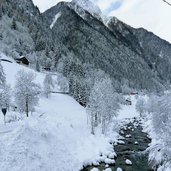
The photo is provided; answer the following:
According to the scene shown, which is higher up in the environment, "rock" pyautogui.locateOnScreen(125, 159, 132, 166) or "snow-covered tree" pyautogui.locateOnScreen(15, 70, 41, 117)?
"snow-covered tree" pyautogui.locateOnScreen(15, 70, 41, 117)

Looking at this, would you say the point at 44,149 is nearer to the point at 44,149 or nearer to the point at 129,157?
the point at 44,149

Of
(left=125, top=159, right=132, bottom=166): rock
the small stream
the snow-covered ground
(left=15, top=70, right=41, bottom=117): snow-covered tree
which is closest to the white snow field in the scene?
the snow-covered ground

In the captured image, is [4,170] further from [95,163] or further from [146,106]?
[146,106]

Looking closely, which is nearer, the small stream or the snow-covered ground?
the snow-covered ground

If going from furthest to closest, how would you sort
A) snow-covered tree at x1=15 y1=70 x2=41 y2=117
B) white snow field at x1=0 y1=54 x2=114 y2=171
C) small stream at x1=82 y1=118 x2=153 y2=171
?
snow-covered tree at x1=15 y1=70 x2=41 y2=117, small stream at x1=82 y1=118 x2=153 y2=171, white snow field at x1=0 y1=54 x2=114 y2=171

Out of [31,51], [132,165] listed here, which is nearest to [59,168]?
[132,165]

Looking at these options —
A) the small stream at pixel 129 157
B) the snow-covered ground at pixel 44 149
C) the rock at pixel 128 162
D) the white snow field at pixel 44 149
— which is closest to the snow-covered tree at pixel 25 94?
the white snow field at pixel 44 149

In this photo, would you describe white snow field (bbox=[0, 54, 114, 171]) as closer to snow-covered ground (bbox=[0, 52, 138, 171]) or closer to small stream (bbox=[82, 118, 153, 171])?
snow-covered ground (bbox=[0, 52, 138, 171])

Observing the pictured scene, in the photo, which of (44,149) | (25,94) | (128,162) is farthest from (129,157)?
(25,94)

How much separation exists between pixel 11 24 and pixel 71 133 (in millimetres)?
162477

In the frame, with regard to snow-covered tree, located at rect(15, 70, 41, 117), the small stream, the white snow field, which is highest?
snow-covered tree, located at rect(15, 70, 41, 117)

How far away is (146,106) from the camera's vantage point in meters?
142

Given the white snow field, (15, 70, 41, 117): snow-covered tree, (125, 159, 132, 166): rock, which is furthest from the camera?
(15, 70, 41, 117): snow-covered tree

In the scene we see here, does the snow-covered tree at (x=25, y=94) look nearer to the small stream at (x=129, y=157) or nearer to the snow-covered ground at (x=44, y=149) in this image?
the snow-covered ground at (x=44, y=149)
